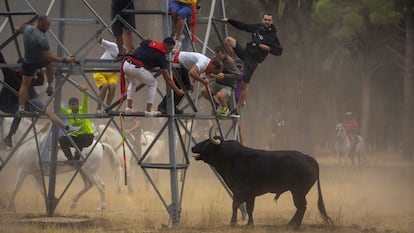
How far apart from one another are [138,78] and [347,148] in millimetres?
24814

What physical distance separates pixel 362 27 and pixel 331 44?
451 centimetres

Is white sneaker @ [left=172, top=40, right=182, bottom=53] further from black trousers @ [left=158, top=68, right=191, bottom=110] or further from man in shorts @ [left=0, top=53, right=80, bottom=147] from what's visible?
man in shorts @ [left=0, top=53, right=80, bottom=147]

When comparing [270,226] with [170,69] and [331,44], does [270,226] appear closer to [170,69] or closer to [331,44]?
[170,69]

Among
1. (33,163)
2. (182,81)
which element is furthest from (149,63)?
(33,163)

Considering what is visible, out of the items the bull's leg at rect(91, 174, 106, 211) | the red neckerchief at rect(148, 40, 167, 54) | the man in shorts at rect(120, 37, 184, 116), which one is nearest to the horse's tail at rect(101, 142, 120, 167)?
the bull's leg at rect(91, 174, 106, 211)

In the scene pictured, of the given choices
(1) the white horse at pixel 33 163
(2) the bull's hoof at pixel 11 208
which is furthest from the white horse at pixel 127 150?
(2) the bull's hoof at pixel 11 208

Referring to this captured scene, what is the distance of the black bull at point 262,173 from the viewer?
67.3ft

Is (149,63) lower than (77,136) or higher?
higher

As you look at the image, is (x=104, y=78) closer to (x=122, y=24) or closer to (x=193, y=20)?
(x=122, y=24)

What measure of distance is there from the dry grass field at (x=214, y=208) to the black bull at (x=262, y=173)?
50cm

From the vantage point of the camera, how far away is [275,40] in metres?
22.3

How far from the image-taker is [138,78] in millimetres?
20203

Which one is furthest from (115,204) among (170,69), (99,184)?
(170,69)

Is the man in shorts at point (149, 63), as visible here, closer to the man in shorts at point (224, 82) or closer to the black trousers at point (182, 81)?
the black trousers at point (182, 81)
